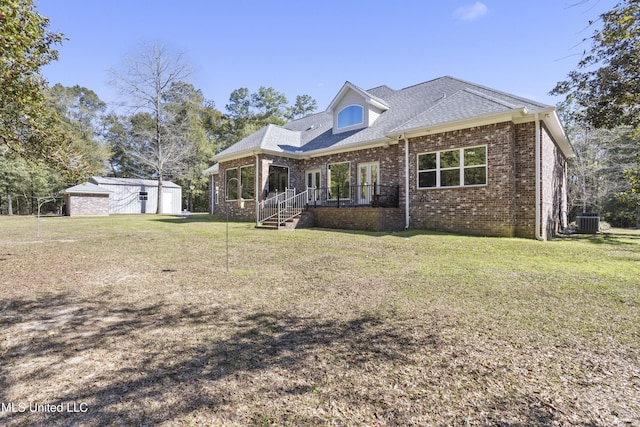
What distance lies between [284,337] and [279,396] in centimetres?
94

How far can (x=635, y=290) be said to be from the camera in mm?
4484

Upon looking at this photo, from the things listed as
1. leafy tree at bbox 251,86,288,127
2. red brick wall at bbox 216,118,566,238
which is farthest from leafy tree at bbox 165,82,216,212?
red brick wall at bbox 216,118,566,238

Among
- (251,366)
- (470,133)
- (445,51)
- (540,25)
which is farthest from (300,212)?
(251,366)

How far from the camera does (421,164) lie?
11.9 metres

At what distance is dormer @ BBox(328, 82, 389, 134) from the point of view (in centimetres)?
1538

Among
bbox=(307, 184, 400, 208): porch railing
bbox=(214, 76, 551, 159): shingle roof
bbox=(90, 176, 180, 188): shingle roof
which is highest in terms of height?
bbox=(214, 76, 551, 159): shingle roof

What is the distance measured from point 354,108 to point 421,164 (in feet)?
18.8

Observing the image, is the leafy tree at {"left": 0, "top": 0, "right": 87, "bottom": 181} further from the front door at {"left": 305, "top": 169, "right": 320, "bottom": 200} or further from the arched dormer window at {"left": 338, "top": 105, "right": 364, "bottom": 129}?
the arched dormer window at {"left": 338, "top": 105, "right": 364, "bottom": 129}

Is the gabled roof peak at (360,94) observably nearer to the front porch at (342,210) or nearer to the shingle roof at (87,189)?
the front porch at (342,210)

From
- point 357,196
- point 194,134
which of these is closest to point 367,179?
point 357,196

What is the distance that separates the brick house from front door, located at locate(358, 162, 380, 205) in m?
0.05

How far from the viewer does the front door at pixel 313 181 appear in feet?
52.6

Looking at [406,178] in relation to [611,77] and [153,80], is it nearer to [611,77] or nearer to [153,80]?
[611,77]

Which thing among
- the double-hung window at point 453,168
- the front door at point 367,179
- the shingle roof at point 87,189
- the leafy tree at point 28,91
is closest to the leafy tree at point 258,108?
the shingle roof at point 87,189
